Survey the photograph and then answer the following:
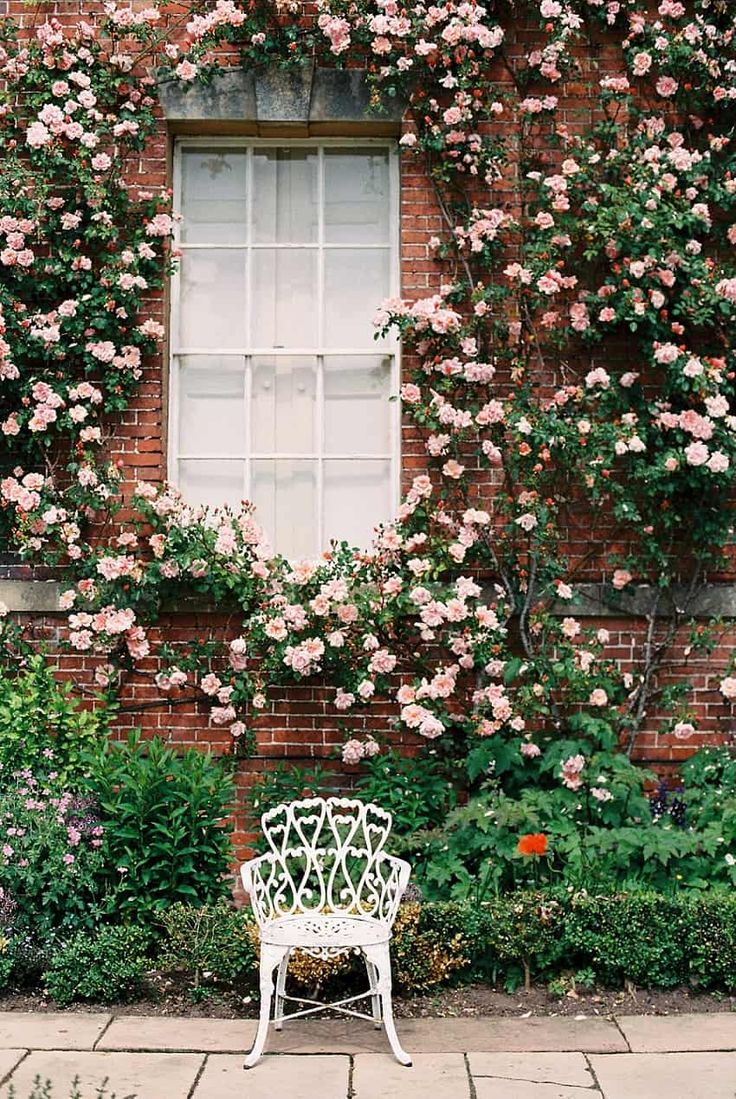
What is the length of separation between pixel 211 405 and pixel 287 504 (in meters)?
0.70

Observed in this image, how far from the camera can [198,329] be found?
712 centimetres

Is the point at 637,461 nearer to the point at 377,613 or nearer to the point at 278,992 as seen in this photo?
the point at 377,613

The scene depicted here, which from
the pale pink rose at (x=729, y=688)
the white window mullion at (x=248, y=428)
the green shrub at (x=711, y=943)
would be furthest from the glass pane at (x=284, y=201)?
the green shrub at (x=711, y=943)

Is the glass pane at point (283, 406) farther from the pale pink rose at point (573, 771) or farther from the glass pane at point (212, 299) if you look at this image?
the pale pink rose at point (573, 771)

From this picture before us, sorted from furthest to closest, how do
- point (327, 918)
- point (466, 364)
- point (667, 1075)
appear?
1. point (466, 364)
2. point (327, 918)
3. point (667, 1075)

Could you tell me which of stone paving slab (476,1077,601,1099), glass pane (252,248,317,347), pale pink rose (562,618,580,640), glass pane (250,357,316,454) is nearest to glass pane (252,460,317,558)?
glass pane (250,357,316,454)

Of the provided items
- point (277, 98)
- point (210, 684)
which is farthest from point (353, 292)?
point (210, 684)

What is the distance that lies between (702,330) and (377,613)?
2318 mm

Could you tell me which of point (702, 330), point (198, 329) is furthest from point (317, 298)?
point (702, 330)

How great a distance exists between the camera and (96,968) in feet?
17.1

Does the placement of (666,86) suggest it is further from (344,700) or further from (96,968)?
(96,968)

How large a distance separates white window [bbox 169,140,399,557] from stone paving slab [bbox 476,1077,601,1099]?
3217mm

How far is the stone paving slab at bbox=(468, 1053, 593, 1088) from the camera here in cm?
450

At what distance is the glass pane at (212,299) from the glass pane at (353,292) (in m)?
0.49
